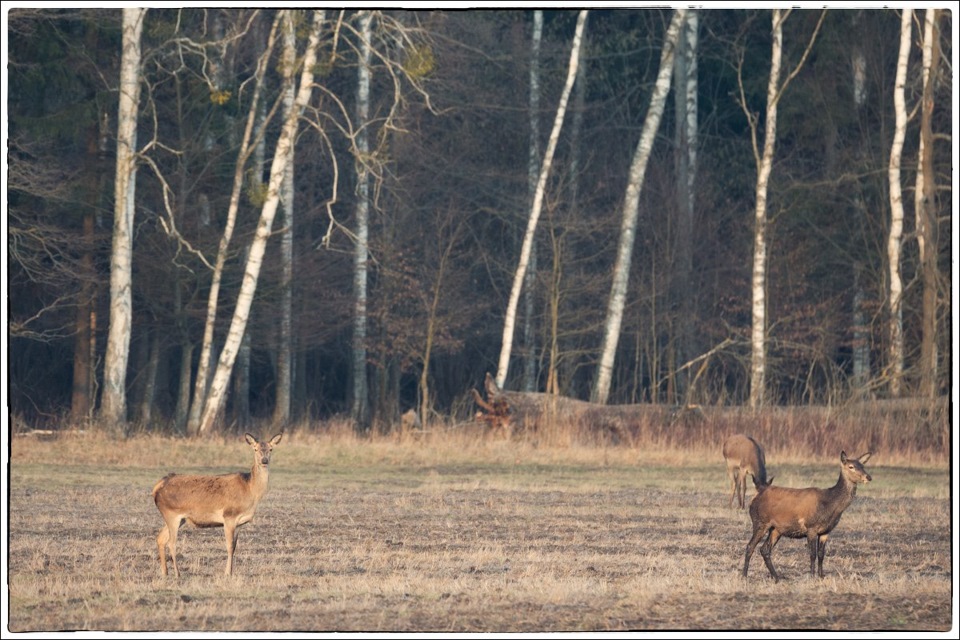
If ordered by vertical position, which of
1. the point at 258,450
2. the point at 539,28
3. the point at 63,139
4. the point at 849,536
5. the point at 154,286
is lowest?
the point at 849,536

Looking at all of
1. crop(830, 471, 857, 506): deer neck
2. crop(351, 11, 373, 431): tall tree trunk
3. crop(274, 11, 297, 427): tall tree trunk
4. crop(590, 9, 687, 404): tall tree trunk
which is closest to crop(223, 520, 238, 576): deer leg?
crop(830, 471, 857, 506): deer neck

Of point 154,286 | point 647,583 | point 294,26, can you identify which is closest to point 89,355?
point 154,286

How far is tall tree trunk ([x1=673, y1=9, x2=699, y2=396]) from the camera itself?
34.8 metres

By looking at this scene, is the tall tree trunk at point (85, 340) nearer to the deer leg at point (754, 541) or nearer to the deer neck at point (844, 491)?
the deer leg at point (754, 541)

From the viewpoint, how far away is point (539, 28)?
34.6 meters

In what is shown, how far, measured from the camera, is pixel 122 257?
23453 mm

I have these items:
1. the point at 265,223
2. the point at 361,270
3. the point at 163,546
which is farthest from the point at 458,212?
the point at 163,546

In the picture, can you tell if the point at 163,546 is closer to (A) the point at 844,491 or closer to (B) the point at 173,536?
(B) the point at 173,536

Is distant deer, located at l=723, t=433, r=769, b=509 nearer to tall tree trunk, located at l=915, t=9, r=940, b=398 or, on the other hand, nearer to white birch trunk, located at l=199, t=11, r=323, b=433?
tall tree trunk, located at l=915, t=9, r=940, b=398

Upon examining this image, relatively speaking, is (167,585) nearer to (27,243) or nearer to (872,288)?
(27,243)

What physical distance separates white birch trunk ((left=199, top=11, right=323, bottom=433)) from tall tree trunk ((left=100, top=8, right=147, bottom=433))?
1.53 metres

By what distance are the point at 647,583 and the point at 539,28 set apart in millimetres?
25562

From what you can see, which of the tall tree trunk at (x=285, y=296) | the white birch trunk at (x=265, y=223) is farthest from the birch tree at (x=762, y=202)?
the tall tree trunk at (x=285, y=296)

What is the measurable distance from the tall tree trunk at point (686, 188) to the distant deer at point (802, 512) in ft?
75.1
